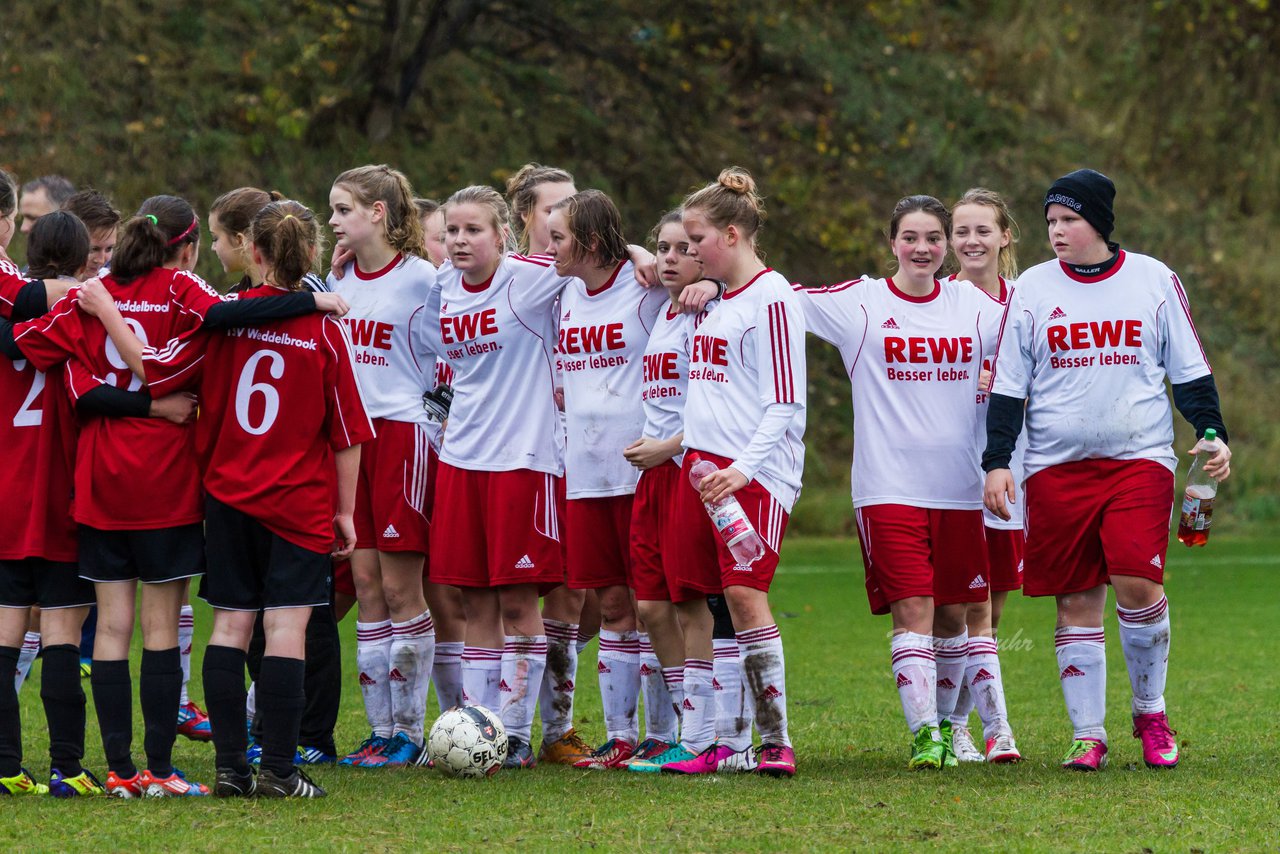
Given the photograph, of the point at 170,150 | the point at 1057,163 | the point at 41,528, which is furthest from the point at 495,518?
the point at 1057,163

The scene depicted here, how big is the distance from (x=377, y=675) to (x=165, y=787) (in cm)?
142

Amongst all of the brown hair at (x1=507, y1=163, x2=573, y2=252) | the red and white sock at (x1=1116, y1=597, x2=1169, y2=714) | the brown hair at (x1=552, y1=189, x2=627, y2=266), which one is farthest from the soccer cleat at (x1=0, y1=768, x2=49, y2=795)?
the red and white sock at (x1=1116, y1=597, x2=1169, y2=714)

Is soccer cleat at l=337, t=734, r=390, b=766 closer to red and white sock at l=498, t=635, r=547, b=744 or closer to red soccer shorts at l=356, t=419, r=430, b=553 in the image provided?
red and white sock at l=498, t=635, r=547, b=744

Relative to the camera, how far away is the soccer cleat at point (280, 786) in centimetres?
577

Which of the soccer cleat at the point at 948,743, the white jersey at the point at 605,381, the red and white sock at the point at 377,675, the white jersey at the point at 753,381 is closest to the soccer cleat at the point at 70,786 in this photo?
the red and white sock at the point at 377,675

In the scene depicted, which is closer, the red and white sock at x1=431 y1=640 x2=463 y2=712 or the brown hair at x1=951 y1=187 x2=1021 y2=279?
the red and white sock at x1=431 y1=640 x2=463 y2=712

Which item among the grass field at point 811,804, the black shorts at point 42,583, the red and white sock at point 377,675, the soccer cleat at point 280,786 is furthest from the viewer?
the red and white sock at point 377,675

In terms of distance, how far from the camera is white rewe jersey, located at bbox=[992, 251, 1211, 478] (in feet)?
21.3

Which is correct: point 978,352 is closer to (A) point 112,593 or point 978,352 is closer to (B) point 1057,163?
(A) point 112,593

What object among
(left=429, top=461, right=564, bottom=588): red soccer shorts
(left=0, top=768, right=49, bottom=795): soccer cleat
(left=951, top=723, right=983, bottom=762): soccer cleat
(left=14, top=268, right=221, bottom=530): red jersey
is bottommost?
(left=951, top=723, right=983, bottom=762): soccer cleat

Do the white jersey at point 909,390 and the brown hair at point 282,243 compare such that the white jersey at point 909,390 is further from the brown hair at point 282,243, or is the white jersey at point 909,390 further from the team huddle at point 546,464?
the brown hair at point 282,243

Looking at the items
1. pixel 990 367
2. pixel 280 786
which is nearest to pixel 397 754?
pixel 280 786

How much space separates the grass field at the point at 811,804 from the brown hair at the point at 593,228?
2.14 m

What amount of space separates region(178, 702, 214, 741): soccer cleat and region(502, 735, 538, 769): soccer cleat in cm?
163
